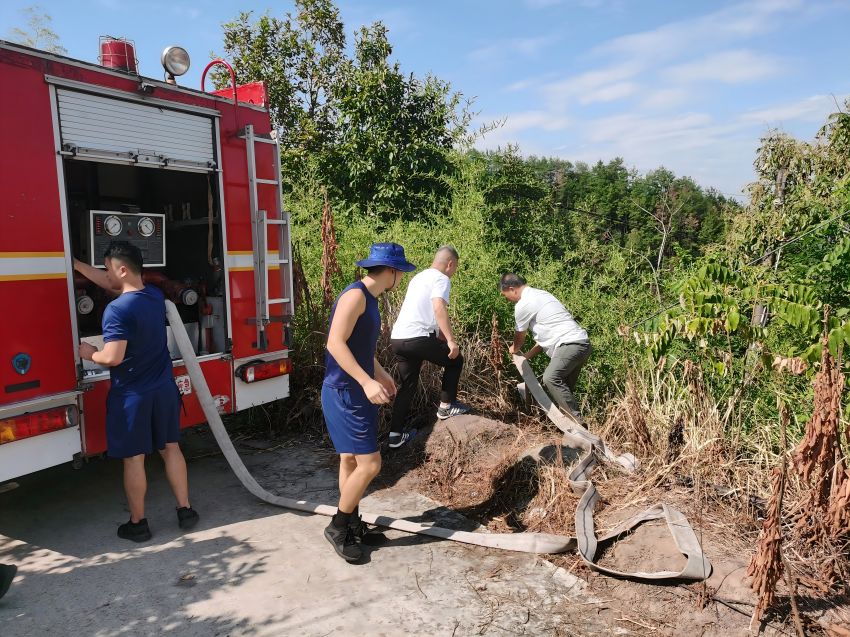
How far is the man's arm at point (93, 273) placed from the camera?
3801mm

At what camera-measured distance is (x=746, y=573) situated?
3074 millimetres

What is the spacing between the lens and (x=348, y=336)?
3420 mm

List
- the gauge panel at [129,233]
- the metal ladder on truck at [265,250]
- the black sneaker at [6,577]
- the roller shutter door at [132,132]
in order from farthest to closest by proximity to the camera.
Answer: the metal ladder on truck at [265,250] < the gauge panel at [129,233] < the roller shutter door at [132,132] < the black sneaker at [6,577]

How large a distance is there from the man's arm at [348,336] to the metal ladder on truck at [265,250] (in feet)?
5.10

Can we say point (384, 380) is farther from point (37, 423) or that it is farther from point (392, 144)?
point (392, 144)

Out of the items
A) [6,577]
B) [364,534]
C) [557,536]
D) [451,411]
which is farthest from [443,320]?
[6,577]

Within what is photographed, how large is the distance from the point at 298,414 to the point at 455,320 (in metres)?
1.80

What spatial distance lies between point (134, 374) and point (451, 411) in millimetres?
2626

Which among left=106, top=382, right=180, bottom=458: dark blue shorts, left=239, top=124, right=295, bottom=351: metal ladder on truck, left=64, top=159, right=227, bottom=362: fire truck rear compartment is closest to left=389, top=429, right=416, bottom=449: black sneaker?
left=239, top=124, right=295, bottom=351: metal ladder on truck

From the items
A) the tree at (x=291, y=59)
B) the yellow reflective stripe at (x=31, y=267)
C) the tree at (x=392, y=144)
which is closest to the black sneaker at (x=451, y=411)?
the yellow reflective stripe at (x=31, y=267)

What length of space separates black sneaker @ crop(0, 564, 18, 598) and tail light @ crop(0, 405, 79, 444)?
641mm

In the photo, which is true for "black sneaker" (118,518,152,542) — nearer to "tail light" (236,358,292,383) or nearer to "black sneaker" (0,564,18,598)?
"black sneaker" (0,564,18,598)

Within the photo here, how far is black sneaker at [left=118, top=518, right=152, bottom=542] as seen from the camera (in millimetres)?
3766

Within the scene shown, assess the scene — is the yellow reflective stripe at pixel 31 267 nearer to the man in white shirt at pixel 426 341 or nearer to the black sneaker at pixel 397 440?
the man in white shirt at pixel 426 341
